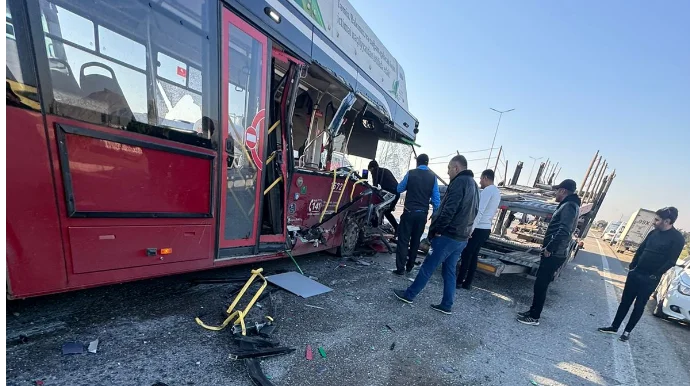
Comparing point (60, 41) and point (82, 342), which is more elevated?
point (60, 41)

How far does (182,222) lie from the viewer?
8.45 feet

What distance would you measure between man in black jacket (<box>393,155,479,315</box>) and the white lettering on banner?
2.38m

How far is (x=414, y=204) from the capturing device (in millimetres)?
4914

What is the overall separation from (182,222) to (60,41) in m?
1.44

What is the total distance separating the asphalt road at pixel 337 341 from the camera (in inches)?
80.6

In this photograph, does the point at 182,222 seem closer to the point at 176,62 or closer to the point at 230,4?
the point at 176,62

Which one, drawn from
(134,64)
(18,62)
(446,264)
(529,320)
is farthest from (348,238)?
(18,62)

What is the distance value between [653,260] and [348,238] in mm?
4149

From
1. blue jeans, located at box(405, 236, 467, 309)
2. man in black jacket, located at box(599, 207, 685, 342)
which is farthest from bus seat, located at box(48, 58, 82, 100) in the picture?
man in black jacket, located at box(599, 207, 685, 342)

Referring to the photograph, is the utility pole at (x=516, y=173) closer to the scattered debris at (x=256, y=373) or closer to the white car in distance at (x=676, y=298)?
the white car in distance at (x=676, y=298)

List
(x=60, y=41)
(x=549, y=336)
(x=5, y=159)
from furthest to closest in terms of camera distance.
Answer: (x=549, y=336) → (x=60, y=41) → (x=5, y=159)

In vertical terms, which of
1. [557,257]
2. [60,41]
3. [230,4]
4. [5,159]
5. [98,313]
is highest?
[230,4]

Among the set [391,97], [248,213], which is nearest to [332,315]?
[248,213]

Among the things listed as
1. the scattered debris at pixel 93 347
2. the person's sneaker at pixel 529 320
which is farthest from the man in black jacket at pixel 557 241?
the scattered debris at pixel 93 347
